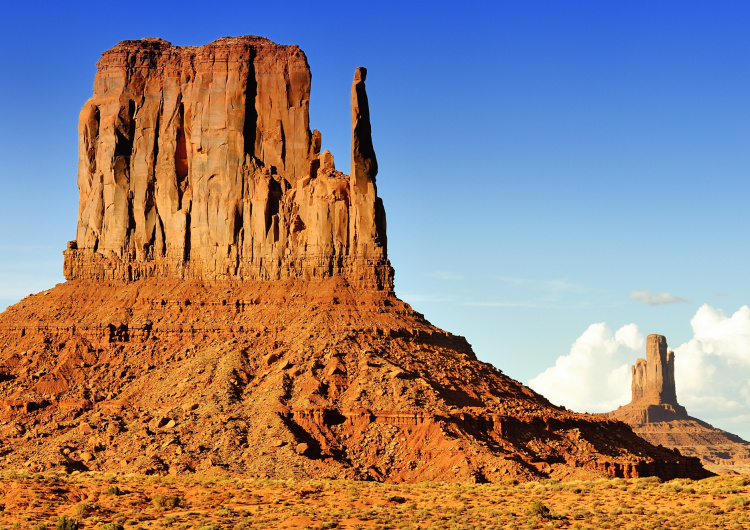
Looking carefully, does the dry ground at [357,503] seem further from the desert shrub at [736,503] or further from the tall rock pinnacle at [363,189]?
the tall rock pinnacle at [363,189]

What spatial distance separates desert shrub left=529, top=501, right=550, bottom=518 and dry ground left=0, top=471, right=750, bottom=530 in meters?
0.07

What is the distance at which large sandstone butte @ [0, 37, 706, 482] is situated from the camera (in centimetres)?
9012

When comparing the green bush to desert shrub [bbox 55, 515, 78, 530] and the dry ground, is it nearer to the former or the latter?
the dry ground

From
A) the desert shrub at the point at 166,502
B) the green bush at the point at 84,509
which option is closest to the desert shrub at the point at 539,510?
the desert shrub at the point at 166,502

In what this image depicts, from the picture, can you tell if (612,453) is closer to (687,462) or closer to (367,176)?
(687,462)

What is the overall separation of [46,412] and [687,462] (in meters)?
45.2

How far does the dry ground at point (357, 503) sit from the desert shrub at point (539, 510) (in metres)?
0.07

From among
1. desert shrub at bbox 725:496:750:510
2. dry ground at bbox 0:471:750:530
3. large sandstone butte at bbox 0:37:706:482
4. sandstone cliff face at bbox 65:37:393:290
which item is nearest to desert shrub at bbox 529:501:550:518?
dry ground at bbox 0:471:750:530

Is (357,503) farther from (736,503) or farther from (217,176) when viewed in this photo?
(217,176)

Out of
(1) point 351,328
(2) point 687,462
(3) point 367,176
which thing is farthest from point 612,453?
(3) point 367,176

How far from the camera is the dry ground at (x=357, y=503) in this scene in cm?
6850

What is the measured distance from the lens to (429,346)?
10312 cm

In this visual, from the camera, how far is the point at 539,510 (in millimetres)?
70000

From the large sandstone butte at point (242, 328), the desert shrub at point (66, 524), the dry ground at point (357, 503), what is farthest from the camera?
the large sandstone butte at point (242, 328)
